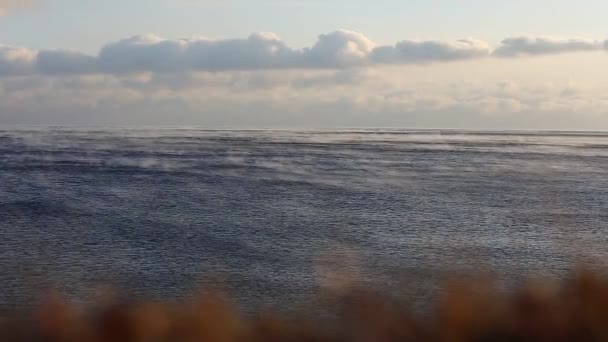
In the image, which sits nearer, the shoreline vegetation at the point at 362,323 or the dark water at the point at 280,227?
the shoreline vegetation at the point at 362,323

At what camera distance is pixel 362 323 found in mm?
5695

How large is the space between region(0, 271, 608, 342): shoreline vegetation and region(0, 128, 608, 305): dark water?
479 cm

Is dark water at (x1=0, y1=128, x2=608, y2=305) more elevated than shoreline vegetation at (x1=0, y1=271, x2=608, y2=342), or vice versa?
shoreline vegetation at (x1=0, y1=271, x2=608, y2=342)

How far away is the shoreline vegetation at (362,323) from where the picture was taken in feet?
17.3

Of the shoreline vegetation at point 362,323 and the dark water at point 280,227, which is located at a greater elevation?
the shoreline vegetation at point 362,323

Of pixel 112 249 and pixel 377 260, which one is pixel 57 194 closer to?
pixel 112 249

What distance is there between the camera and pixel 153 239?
15.2 m

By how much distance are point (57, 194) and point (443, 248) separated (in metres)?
13.3

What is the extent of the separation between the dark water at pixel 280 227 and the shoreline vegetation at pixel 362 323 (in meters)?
4.79

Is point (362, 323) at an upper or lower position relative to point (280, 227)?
upper

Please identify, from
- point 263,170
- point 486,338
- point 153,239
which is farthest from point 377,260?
point 263,170

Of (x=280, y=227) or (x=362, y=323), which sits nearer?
(x=362, y=323)

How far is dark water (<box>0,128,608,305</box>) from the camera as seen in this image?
39.4 ft

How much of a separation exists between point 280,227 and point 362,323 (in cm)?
1091
